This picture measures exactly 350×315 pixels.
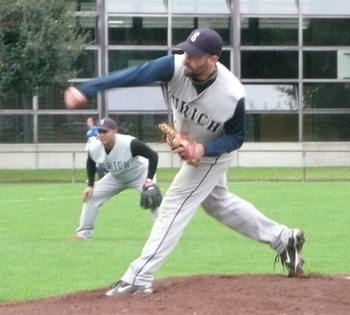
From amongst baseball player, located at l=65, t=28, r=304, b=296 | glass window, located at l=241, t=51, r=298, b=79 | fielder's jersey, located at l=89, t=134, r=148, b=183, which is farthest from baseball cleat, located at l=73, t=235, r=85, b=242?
glass window, located at l=241, t=51, r=298, b=79

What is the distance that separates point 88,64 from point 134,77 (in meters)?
29.5

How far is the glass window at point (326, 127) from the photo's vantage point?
38.0m

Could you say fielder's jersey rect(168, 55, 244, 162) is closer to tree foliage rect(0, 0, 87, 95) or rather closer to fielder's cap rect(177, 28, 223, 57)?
fielder's cap rect(177, 28, 223, 57)

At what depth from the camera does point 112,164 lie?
1289 cm

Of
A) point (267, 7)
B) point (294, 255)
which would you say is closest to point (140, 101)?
point (267, 7)

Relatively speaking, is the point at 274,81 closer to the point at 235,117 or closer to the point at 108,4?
the point at 108,4

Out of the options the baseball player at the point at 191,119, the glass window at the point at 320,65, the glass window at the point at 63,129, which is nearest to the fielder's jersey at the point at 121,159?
the baseball player at the point at 191,119

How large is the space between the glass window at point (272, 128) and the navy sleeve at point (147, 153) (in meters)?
24.9

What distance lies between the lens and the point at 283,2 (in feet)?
121

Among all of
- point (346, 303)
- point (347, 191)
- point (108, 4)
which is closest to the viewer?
point (346, 303)

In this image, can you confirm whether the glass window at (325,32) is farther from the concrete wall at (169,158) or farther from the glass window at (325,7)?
the concrete wall at (169,158)

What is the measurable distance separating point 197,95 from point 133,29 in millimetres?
29285

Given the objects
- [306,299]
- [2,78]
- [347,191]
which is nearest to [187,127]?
[306,299]

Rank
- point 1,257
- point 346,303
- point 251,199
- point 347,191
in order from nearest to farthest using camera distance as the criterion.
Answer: point 346,303 → point 1,257 → point 251,199 → point 347,191
